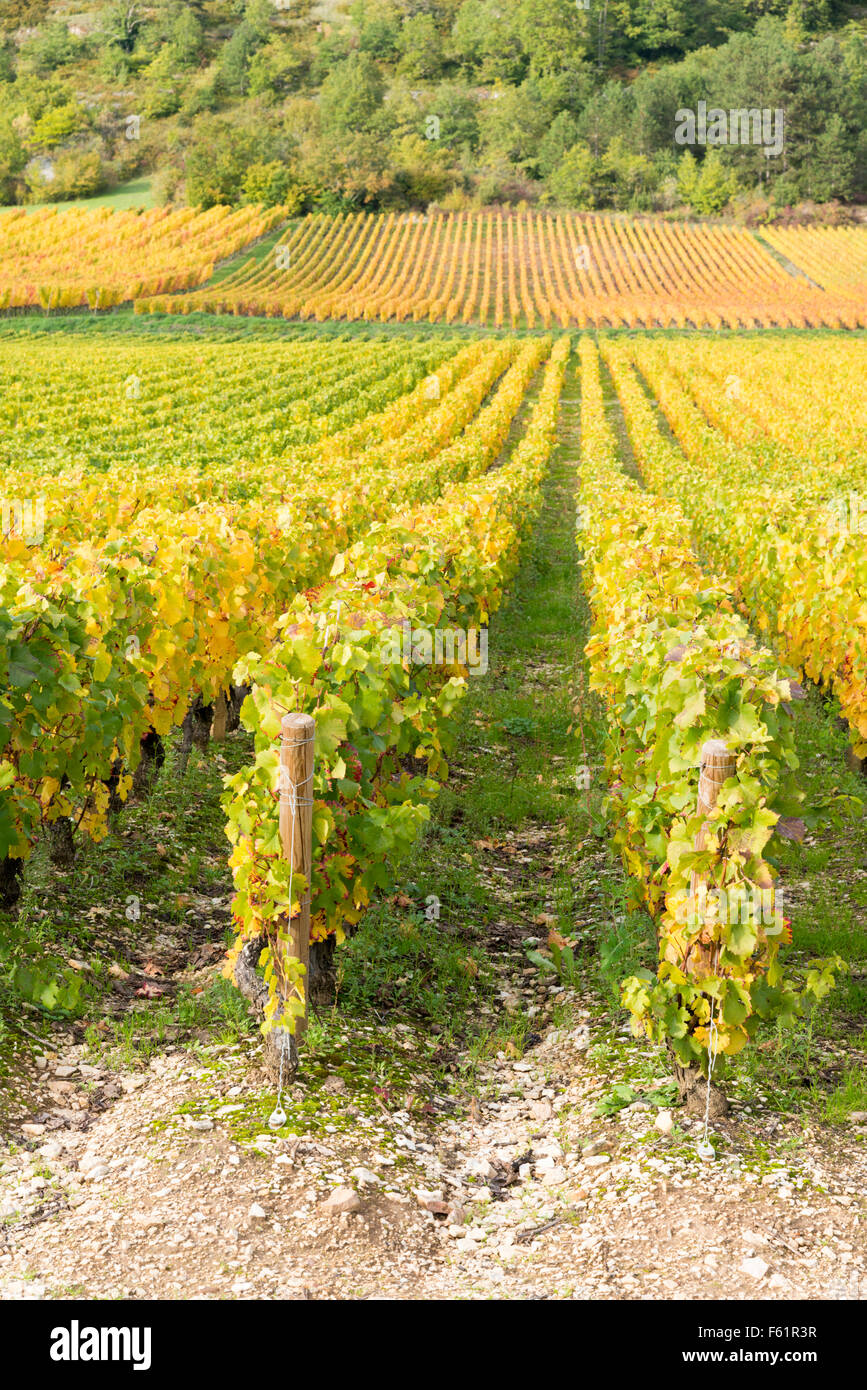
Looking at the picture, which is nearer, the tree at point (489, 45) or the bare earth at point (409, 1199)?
the bare earth at point (409, 1199)

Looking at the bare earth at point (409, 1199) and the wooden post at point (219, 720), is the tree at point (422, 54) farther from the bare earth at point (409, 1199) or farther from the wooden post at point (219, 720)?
the bare earth at point (409, 1199)

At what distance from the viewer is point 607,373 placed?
39438 millimetres

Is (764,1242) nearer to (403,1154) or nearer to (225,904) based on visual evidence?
(403,1154)

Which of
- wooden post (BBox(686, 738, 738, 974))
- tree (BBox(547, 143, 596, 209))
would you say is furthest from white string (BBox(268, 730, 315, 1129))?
tree (BBox(547, 143, 596, 209))

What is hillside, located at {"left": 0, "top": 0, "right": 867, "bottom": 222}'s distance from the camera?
3300 inches

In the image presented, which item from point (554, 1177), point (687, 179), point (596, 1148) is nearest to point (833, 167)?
point (687, 179)

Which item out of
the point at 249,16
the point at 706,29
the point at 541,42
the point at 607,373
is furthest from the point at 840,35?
the point at 607,373

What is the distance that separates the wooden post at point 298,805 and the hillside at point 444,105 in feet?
265

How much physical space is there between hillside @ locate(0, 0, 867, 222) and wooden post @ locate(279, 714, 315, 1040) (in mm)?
80751

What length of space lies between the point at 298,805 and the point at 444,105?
11218 cm

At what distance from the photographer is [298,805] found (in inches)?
166

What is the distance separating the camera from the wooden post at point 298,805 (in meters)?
4.14

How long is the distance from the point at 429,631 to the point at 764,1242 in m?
3.59

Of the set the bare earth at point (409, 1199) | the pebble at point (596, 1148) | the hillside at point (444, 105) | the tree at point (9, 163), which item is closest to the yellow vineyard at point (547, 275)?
the hillside at point (444, 105)
